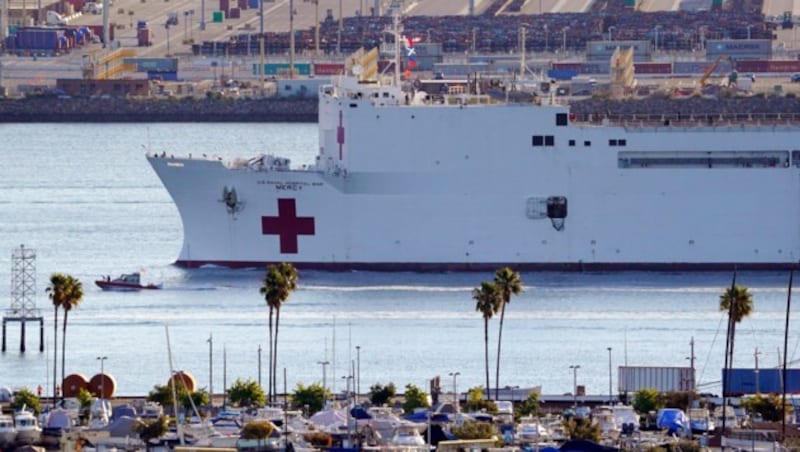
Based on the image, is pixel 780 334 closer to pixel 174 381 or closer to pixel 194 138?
pixel 174 381

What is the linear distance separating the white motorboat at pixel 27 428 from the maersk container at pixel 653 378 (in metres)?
7.69

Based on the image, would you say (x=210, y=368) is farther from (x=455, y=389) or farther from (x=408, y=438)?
(x=408, y=438)

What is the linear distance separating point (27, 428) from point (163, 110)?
54.6 m

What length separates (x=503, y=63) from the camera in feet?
288

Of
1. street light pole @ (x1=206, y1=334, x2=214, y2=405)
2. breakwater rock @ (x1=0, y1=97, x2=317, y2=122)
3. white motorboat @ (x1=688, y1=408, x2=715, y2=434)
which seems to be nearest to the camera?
white motorboat @ (x1=688, y1=408, x2=715, y2=434)

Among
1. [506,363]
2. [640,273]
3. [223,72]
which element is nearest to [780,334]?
[506,363]

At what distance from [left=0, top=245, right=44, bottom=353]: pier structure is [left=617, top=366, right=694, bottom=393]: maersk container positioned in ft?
28.4

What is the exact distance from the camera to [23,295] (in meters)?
42.6

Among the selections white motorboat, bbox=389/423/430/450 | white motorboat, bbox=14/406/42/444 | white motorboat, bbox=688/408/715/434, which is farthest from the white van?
white motorboat, bbox=389/423/430/450

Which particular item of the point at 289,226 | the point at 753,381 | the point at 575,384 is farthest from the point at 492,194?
the point at 753,381

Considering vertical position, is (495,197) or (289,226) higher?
(495,197)

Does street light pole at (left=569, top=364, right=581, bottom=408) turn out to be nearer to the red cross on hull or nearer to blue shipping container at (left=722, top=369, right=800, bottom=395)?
blue shipping container at (left=722, top=369, right=800, bottom=395)

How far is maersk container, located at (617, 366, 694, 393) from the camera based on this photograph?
35875 mm

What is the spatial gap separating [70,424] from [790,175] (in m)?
19.7
